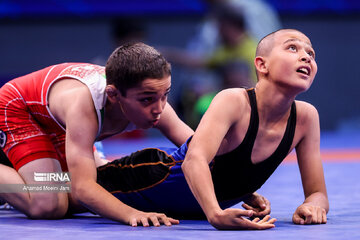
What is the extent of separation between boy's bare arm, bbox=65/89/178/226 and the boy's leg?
347 millimetres

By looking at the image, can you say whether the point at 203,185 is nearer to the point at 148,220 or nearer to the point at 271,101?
the point at 148,220

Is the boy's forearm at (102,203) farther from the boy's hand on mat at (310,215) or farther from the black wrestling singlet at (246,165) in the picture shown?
the boy's hand on mat at (310,215)

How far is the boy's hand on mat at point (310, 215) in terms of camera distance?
2.70 meters

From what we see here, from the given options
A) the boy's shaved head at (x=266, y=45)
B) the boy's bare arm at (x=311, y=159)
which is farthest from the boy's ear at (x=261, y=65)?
the boy's bare arm at (x=311, y=159)

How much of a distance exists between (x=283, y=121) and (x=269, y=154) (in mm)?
176

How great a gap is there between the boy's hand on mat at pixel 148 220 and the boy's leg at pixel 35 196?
0.62 meters

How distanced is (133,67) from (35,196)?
95cm

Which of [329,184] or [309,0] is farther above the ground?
[309,0]

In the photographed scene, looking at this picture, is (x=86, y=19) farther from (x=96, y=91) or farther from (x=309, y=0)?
(x=96, y=91)

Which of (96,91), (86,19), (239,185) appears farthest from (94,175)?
(86,19)

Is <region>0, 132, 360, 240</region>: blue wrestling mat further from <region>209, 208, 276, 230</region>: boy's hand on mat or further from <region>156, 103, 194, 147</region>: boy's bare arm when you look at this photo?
<region>156, 103, 194, 147</region>: boy's bare arm

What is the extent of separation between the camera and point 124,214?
280 centimetres

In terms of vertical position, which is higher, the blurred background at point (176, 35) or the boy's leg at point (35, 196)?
the blurred background at point (176, 35)

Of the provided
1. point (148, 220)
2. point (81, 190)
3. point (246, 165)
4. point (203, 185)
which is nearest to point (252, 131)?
point (246, 165)
